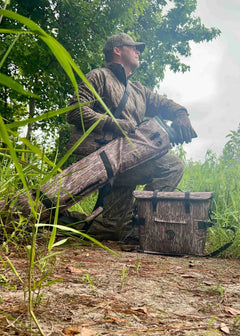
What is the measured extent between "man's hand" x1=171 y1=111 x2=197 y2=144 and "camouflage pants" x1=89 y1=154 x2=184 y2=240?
0.30 m

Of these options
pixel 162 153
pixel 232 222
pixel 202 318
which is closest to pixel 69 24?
pixel 162 153

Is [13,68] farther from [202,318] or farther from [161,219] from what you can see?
[202,318]

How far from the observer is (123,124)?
12.2ft

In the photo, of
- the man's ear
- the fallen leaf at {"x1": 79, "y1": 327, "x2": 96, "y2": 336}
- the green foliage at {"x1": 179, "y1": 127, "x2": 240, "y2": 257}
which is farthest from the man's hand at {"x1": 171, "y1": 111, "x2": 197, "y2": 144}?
the fallen leaf at {"x1": 79, "y1": 327, "x2": 96, "y2": 336}

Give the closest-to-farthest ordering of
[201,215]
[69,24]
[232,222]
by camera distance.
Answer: [201,215], [232,222], [69,24]

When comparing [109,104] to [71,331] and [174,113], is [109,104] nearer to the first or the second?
[174,113]

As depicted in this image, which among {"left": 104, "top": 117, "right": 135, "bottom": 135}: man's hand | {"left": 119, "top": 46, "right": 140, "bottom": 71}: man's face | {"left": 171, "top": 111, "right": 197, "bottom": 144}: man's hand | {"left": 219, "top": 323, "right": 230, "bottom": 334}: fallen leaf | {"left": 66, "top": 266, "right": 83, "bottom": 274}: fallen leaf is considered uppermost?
{"left": 119, "top": 46, "right": 140, "bottom": 71}: man's face

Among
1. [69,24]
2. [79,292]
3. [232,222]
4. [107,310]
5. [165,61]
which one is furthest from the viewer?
[165,61]

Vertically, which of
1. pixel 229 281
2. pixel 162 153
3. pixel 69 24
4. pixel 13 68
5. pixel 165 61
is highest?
pixel 165 61

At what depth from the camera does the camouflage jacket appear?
3.69 m

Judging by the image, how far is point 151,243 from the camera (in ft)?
10.9

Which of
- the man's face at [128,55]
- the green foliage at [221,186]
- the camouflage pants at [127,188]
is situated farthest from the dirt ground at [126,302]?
the man's face at [128,55]

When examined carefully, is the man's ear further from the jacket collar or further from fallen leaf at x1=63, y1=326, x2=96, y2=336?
fallen leaf at x1=63, y1=326, x2=96, y2=336

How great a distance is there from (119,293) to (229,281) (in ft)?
2.98
